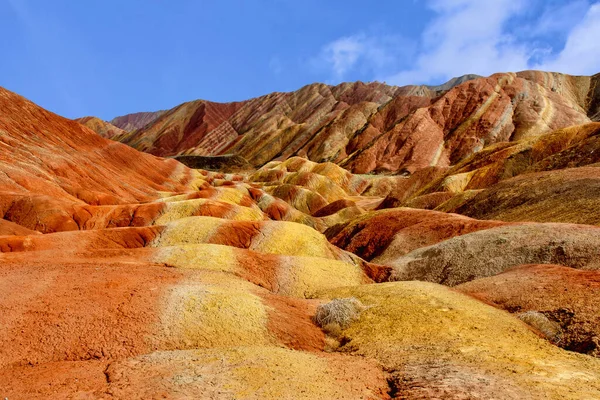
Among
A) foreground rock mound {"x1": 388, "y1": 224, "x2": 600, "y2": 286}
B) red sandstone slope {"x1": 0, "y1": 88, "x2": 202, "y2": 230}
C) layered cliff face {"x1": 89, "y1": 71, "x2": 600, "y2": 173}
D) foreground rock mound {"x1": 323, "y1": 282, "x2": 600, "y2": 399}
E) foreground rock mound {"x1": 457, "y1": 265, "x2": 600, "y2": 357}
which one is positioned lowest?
foreground rock mound {"x1": 323, "y1": 282, "x2": 600, "y2": 399}

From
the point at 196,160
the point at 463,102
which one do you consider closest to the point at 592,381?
the point at 463,102

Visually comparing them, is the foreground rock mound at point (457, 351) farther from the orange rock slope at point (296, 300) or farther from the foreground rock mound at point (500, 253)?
the foreground rock mound at point (500, 253)

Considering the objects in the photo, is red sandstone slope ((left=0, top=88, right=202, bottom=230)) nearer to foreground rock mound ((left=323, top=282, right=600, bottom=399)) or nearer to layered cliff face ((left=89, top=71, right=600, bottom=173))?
foreground rock mound ((left=323, top=282, right=600, bottom=399))

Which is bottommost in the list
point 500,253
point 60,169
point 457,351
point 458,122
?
point 457,351

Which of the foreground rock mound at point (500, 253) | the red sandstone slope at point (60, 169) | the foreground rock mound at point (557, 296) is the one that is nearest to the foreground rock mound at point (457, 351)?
the foreground rock mound at point (557, 296)

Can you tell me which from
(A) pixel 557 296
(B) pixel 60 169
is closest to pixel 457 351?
(A) pixel 557 296

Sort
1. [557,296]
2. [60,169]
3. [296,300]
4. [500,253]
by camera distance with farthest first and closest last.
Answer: [60,169] → [500,253] → [296,300] → [557,296]

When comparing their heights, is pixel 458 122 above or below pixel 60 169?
above

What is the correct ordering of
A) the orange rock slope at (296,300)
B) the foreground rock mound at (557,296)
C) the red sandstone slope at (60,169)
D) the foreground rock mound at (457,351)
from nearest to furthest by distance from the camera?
the foreground rock mound at (457,351) < the orange rock slope at (296,300) < the foreground rock mound at (557,296) < the red sandstone slope at (60,169)

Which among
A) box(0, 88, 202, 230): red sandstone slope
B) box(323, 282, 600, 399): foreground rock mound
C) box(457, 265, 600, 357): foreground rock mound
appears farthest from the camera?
box(0, 88, 202, 230): red sandstone slope

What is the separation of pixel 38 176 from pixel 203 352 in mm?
50832

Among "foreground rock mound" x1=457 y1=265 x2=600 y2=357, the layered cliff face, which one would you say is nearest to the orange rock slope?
"foreground rock mound" x1=457 y1=265 x2=600 y2=357

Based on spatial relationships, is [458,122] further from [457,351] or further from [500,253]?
[457,351]

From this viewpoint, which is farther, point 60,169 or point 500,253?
point 60,169
